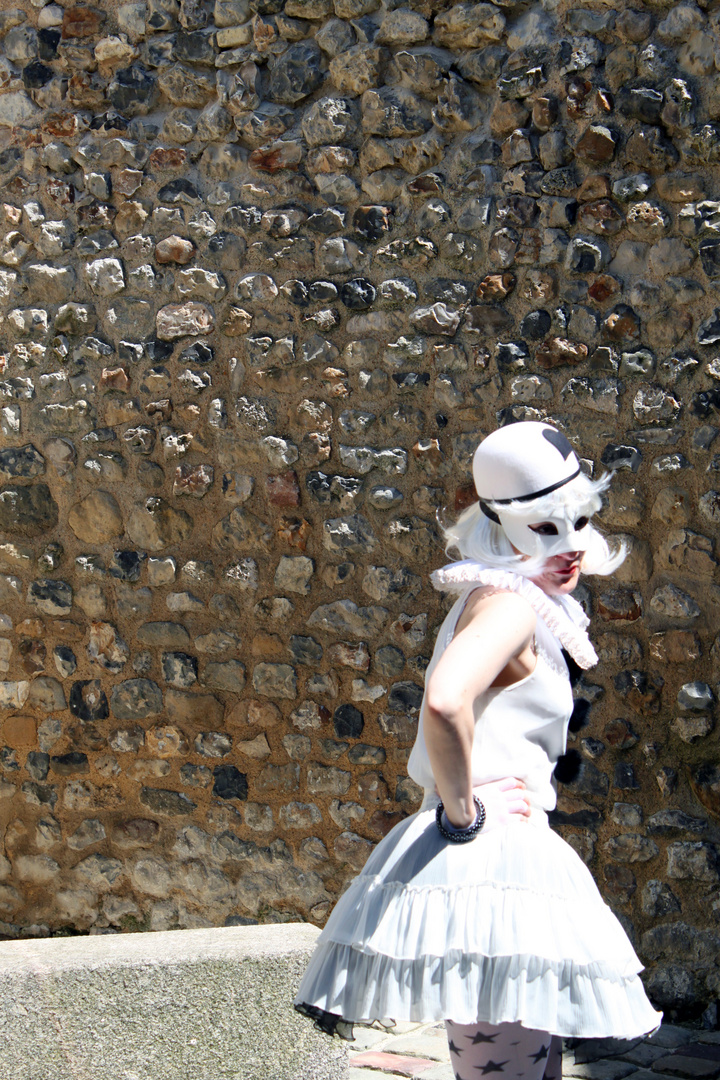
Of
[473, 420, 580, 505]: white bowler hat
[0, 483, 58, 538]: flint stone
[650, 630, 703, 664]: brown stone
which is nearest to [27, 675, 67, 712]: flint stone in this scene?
[0, 483, 58, 538]: flint stone

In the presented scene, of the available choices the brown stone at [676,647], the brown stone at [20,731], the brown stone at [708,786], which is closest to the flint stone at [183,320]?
the brown stone at [20,731]

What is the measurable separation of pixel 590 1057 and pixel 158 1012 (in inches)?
51.2

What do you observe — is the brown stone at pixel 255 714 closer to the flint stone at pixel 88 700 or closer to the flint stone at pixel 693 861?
the flint stone at pixel 88 700

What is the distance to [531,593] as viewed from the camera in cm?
168

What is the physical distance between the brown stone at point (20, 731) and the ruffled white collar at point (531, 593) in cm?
272

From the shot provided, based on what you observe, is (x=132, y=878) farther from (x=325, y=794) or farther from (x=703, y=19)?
(x=703, y=19)

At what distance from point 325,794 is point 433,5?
275cm

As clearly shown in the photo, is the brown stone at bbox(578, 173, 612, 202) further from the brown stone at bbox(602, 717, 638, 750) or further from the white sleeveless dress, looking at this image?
the white sleeveless dress

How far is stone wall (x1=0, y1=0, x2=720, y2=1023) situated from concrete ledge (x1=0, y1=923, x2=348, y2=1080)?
121 centimetres

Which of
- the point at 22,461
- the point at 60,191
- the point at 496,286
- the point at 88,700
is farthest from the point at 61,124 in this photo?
the point at 88,700

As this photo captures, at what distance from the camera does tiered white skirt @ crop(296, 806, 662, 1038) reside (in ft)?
4.69

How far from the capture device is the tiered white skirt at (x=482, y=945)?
4.69 ft

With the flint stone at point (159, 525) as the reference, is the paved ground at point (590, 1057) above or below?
below

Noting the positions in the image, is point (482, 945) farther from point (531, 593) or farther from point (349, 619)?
point (349, 619)
